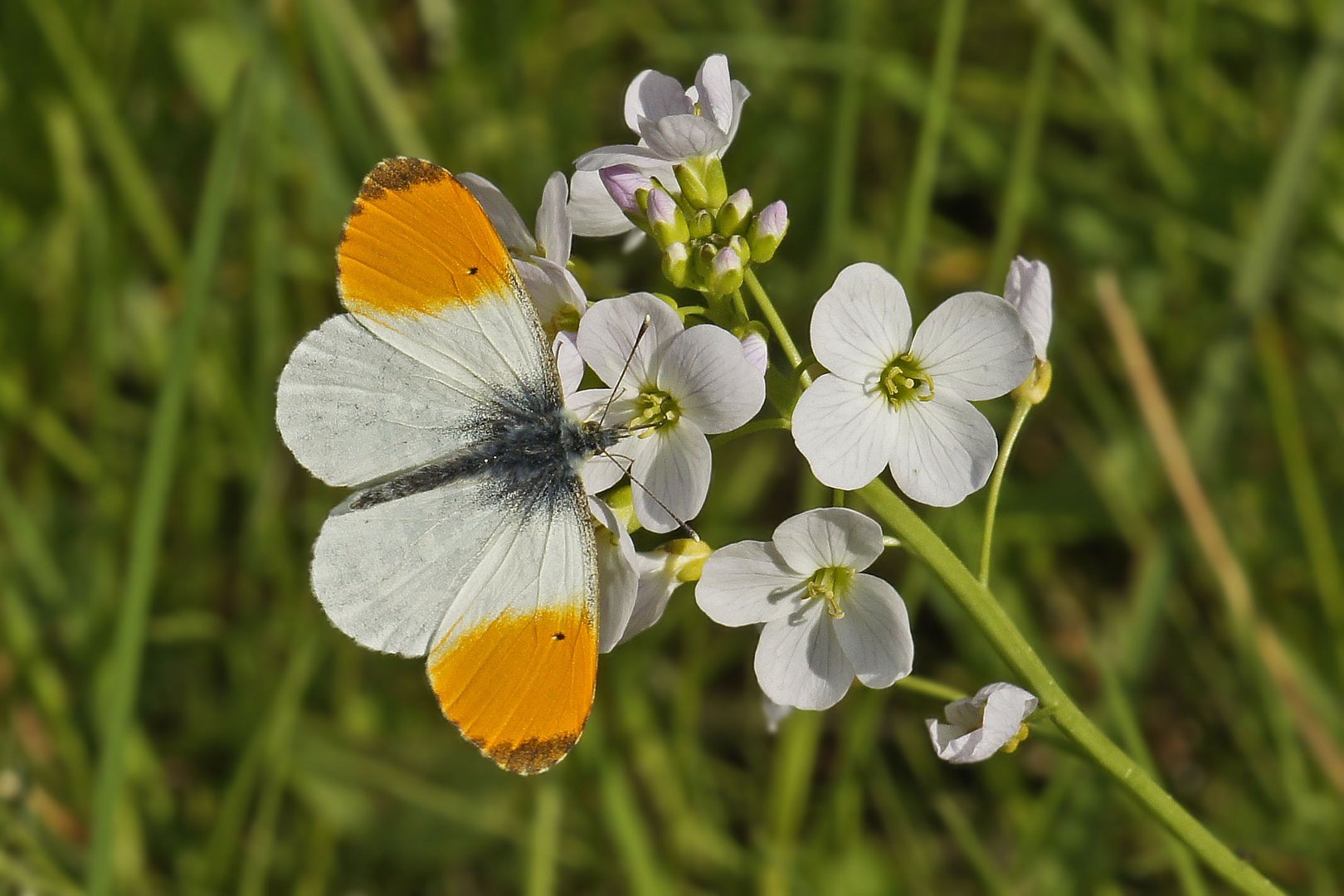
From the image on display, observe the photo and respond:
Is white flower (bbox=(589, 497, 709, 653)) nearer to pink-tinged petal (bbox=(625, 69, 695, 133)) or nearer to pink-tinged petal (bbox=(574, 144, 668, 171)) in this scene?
pink-tinged petal (bbox=(574, 144, 668, 171))

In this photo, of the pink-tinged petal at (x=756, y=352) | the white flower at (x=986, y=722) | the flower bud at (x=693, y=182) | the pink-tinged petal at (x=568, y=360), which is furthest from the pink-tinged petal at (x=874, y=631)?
the flower bud at (x=693, y=182)

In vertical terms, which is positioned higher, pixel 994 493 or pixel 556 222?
pixel 556 222

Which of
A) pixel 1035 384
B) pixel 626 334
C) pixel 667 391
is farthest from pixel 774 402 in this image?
pixel 1035 384

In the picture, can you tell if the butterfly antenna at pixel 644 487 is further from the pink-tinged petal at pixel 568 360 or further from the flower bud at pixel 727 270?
the flower bud at pixel 727 270

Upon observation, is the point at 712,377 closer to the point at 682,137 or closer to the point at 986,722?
the point at 682,137

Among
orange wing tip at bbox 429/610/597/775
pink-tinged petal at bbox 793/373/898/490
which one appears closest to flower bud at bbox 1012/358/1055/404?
pink-tinged petal at bbox 793/373/898/490

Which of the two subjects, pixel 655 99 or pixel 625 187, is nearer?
pixel 625 187

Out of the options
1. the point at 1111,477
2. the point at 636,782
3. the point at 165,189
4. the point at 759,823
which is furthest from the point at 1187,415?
the point at 165,189
